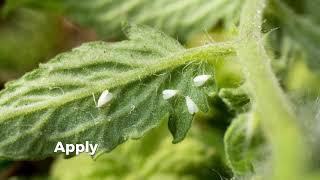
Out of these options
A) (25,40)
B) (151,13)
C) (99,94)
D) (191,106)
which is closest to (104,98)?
(99,94)

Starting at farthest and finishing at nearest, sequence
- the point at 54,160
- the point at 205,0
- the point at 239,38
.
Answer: the point at 54,160 → the point at 205,0 → the point at 239,38

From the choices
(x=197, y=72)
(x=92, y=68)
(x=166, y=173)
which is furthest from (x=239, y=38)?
(x=166, y=173)

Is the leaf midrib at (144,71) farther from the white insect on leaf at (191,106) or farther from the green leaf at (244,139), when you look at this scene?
the green leaf at (244,139)

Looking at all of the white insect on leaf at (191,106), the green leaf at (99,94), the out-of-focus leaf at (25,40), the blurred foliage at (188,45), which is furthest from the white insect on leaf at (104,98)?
the out-of-focus leaf at (25,40)

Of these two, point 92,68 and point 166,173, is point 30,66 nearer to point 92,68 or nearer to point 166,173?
point 166,173

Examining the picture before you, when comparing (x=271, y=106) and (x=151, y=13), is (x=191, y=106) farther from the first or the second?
(x=151, y=13)

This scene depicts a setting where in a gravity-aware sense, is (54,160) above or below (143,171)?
above

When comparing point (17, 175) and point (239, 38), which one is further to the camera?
Result: point (17, 175)
